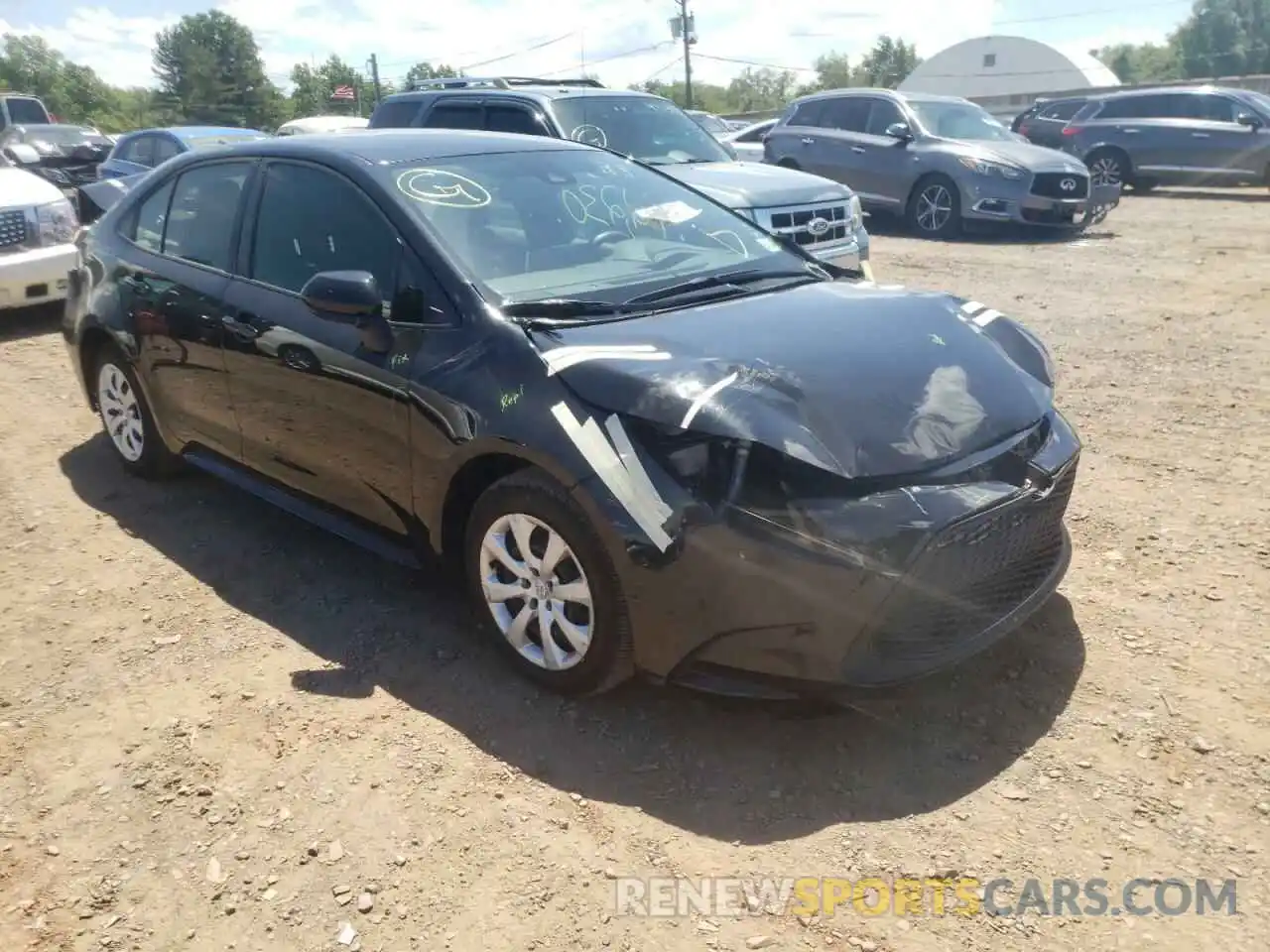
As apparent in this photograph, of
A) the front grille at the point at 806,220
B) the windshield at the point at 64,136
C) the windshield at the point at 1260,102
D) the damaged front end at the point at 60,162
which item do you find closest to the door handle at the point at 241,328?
the front grille at the point at 806,220

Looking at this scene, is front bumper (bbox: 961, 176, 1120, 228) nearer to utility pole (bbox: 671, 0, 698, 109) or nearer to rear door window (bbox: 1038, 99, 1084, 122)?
rear door window (bbox: 1038, 99, 1084, 122)

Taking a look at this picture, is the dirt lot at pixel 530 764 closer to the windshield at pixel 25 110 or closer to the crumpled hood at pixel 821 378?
the crumpled hood at pixel 821 378

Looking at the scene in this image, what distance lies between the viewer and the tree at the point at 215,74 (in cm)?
7081

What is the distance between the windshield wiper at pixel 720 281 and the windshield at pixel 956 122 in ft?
32.6

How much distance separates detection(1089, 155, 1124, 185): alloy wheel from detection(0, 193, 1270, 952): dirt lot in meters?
15.0

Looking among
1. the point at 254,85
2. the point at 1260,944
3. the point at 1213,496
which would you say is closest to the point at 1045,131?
the point at 1213,496

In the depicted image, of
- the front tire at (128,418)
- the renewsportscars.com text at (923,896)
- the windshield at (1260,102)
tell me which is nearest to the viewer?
the renewsportscars.com text at (923,896)

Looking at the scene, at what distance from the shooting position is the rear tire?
12.6 metres

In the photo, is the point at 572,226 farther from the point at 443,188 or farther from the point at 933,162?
the point at 933,162

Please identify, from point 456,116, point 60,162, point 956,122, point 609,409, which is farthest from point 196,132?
point 609,409

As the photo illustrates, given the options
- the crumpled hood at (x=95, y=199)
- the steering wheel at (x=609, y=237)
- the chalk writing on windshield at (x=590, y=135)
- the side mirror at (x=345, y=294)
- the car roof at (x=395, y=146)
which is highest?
the chalk writing on windshield at (x=590, y=135)

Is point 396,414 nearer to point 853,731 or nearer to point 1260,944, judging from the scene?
point 853,731

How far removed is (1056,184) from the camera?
1202 centimetres

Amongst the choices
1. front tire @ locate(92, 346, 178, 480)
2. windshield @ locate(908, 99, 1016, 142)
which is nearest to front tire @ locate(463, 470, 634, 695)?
front tire @ locate(92, 346, 178, 480)
